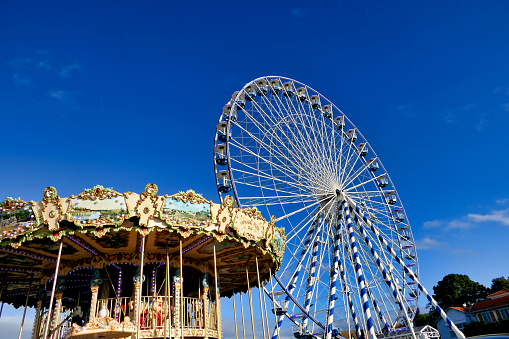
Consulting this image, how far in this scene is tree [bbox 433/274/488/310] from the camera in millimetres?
39531

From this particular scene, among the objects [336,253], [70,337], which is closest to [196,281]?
[70,337]

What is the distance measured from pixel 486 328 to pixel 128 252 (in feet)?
89.7

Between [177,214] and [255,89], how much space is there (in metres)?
11.3

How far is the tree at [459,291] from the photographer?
130 ft

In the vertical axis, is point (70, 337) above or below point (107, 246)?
below

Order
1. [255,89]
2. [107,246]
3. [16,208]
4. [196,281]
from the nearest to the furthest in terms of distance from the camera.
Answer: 1. [16,208]
2. [107,246]
3. [196,281]
4. [255,89]

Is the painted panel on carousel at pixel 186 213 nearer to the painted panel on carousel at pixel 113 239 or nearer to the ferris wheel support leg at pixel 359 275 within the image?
the painted panel on carousel at pixel 113 239

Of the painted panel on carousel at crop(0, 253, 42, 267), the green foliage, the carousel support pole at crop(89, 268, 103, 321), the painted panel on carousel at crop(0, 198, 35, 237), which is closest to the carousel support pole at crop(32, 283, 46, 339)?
the painted panel on carousel at crop(0, 253, 42, 267)

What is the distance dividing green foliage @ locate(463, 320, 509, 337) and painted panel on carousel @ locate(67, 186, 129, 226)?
2701 centimetres

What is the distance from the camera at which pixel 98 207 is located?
9703 mm

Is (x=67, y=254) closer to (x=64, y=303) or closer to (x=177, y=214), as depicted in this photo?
(x=177, y=214)

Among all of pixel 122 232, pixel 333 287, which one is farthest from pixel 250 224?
pixel 333 287

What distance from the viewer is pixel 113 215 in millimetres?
9742

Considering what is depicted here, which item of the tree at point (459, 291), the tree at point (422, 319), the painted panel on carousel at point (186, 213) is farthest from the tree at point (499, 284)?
the painted panel on carousel at point (186, 213)
